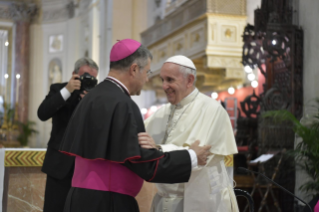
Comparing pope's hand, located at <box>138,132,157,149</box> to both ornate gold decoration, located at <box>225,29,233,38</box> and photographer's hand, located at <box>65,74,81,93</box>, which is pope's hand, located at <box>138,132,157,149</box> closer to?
photographer's hand, located at <box>65,74,81,93</box>

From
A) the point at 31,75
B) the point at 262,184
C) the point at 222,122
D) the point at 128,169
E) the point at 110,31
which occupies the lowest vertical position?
the point at 262,184

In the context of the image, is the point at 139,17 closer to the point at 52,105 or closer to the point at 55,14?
the point at 55,14

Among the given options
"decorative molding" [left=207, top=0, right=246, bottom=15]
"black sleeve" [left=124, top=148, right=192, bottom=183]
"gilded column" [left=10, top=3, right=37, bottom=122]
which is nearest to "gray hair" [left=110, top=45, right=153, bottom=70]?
"black sleeve" [left=124, top=148, right=192, bottom=183]

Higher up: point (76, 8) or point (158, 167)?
point (76, 8)

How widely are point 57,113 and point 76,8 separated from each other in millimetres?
19406

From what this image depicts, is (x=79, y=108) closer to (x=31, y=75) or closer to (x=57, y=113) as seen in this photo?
(x=57, y=113)

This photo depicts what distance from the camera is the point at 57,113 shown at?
3.78m

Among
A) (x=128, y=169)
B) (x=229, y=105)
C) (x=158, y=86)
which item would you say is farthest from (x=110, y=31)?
(x=128, y=169)

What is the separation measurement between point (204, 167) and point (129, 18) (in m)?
15.6

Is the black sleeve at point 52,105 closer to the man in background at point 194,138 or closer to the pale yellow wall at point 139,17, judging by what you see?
the man in background at point 194,138

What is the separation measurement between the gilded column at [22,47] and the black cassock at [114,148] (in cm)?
1938

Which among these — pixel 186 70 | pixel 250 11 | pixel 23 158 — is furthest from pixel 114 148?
pixel 250 11

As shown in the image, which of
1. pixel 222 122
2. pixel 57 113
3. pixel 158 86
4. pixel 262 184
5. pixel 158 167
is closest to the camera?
pixel 158 167

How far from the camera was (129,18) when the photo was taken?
1844cm
